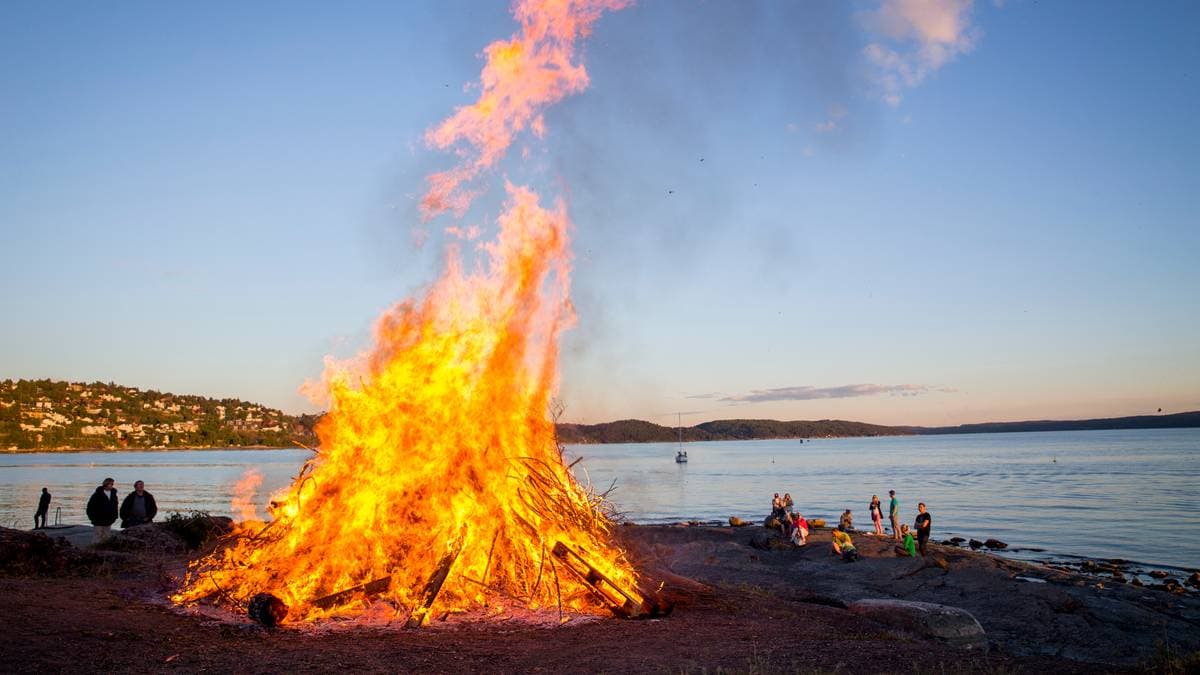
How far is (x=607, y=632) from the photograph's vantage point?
11109mm

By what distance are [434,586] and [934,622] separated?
816cm

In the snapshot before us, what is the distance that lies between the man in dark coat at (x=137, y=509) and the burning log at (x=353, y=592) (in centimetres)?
1166

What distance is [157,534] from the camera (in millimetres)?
18906

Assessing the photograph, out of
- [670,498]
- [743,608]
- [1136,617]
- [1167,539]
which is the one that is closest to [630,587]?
[743,608]

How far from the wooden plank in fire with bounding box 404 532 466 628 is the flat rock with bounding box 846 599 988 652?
7.05 m

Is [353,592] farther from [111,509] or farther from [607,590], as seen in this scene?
[111,509]

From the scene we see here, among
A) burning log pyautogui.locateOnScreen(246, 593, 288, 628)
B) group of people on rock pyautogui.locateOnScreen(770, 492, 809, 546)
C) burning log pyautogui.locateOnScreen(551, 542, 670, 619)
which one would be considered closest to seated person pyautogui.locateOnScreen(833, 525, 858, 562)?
group of people on rock pyautogui.locateOnScreen(770, 492, 809, 546)

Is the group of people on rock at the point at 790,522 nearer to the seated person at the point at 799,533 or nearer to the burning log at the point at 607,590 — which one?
the seated person at the point at 799,533

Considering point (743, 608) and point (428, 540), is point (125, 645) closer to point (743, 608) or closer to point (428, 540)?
point (428, 540)

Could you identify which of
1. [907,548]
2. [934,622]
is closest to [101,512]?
[934,622]

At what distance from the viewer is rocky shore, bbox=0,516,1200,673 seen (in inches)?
364

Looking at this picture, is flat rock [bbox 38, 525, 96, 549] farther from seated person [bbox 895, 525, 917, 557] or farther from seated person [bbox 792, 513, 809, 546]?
seated person [bbox 895, 525, 917, 557]

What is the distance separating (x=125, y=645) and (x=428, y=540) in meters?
4.32

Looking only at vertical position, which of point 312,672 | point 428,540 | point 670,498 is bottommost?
point 670,498
